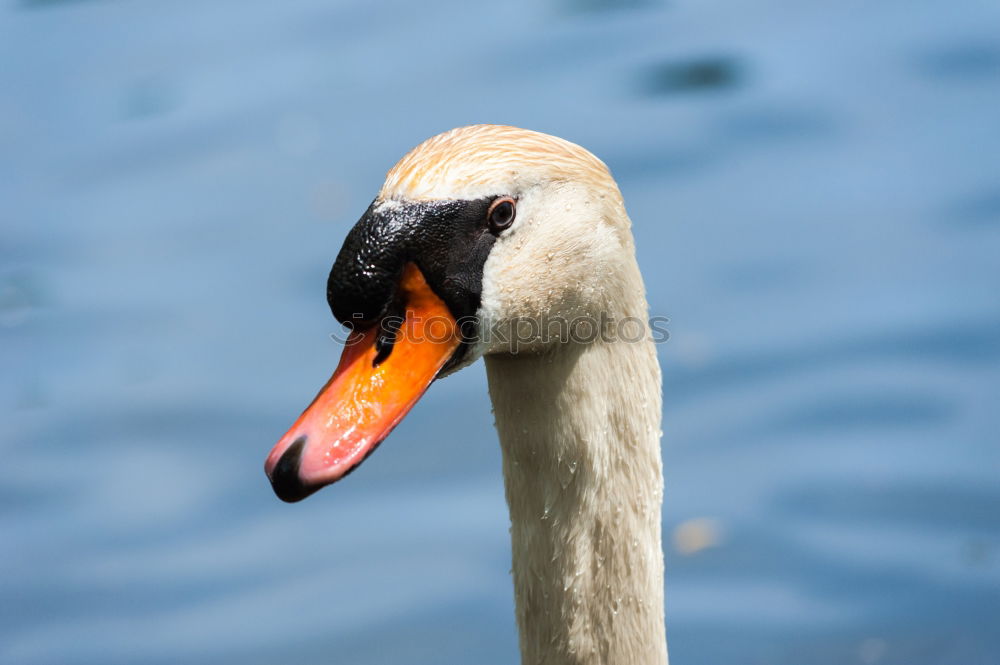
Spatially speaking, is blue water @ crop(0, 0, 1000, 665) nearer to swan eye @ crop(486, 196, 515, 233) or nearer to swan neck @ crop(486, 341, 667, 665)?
swan neck @ crop(486, 341, 667, 665)

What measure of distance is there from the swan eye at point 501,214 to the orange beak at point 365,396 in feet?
0.59

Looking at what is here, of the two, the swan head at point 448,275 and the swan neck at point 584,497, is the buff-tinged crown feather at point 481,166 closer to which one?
the swan head at point 448,275

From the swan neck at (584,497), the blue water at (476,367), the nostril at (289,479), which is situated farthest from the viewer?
the blue water at (476,367)

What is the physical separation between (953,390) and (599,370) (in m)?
3.29

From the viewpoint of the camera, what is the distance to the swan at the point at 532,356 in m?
2.69

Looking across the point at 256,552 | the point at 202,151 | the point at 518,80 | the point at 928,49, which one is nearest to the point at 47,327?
the point at 202,151

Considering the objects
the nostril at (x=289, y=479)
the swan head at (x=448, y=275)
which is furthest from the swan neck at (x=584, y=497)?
the nostril at (x=289, y=479)

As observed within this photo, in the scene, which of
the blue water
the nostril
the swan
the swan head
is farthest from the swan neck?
the blue water

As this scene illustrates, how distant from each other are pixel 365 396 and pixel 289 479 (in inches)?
9.2

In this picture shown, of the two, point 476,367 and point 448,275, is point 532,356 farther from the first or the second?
point 476,367

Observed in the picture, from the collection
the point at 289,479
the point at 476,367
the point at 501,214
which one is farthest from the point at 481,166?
the point at 476,367

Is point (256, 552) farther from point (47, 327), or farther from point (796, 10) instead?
point (796, 10)

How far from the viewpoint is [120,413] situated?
6.17 m

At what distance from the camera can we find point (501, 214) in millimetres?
2773
